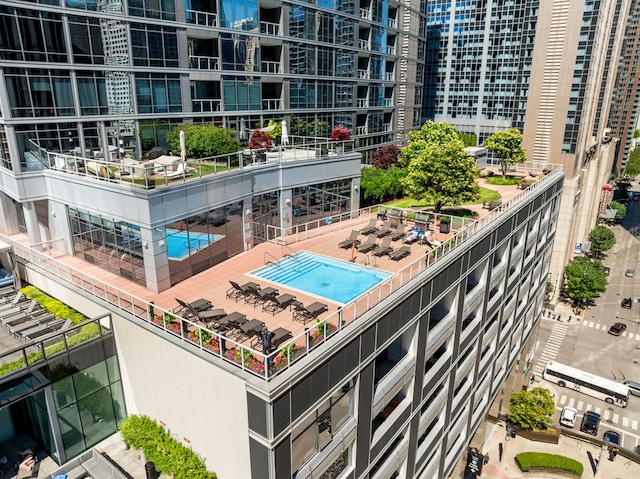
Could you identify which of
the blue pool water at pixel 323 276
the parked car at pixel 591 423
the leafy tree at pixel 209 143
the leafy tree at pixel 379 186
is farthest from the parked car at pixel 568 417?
the leafy tree at pixel 209 143

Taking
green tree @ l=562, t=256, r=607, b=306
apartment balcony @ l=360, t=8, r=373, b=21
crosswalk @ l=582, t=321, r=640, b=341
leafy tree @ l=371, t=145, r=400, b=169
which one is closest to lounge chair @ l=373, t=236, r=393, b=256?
leafy tree @ l=371, t=145, r=400, b=169

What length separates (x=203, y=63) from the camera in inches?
1548

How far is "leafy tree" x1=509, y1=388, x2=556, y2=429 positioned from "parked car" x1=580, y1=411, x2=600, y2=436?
5.89m

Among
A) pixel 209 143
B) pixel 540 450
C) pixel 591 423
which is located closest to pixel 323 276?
pixel 209 143

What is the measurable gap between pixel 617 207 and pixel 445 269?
126 m

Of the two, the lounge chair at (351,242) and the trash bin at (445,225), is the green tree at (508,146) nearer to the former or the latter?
the trash bin at (445,225)

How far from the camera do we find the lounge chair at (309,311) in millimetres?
17859

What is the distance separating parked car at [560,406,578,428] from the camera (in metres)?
49.9

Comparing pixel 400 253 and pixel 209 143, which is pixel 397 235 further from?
pixel 209 143

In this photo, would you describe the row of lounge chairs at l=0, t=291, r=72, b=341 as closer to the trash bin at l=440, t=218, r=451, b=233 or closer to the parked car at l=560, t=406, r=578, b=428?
the trash bin at l=440, t=218, r=451, b=233

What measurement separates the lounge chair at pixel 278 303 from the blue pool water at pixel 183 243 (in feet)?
18.6

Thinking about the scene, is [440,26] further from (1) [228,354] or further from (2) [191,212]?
(1) [228,354]

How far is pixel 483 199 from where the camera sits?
39.3 metres

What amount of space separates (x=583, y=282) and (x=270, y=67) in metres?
60.6
